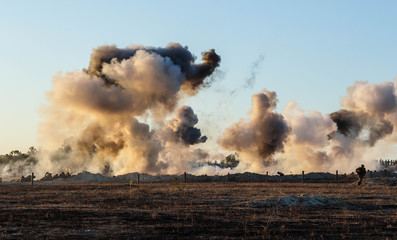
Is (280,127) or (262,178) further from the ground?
(280,127)

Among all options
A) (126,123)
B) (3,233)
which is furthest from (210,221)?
(126,123)

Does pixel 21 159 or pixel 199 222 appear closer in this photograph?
pixel 199 222

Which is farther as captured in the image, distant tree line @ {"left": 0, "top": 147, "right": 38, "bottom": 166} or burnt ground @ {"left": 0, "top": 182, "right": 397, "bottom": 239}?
distant tree line @ {"left": 0, "top": 147, "right": 38, "bottom": 166}

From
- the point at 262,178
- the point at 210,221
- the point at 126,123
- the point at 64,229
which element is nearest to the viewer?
the point at 64,229

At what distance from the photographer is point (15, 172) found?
128625 millimetres

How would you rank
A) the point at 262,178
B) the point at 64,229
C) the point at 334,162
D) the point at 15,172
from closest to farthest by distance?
the point at 64,229, the point at 262,178, the point at 334,162, the point at 15,172

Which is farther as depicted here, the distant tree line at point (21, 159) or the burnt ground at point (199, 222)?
the distant tree line at point (21, 159)

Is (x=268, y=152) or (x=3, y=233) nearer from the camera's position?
(x=3, y=233)

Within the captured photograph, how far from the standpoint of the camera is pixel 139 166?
94.8 m

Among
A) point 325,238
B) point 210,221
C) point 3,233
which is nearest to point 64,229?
point 3,233

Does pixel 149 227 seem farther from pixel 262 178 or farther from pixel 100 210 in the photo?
pixel 262 178

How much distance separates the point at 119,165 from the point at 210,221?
271 feet

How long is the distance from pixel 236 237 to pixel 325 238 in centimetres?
274

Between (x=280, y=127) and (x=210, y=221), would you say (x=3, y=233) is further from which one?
(x=280, y=127)
